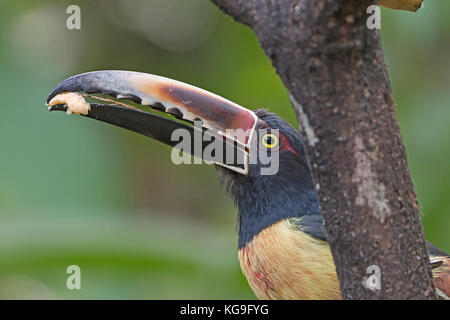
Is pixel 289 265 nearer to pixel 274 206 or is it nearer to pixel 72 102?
pixel 274 206

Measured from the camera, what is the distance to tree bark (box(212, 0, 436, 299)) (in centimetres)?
125

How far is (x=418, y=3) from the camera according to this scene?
158 cm

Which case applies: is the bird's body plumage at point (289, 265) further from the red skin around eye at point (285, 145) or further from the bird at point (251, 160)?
the red skin around eye at point (285, 145)

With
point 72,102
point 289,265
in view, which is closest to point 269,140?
point 289,265

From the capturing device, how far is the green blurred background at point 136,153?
125 inches

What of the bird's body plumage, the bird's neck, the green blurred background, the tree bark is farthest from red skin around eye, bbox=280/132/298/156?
the tree bark

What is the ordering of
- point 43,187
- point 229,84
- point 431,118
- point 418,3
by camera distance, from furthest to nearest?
1. point 229,84
2. point 43,187
3. point 431,118
4. point 418,3

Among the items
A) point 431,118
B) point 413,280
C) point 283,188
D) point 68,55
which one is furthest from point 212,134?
point 68,55

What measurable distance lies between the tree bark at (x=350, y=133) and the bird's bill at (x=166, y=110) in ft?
2.51

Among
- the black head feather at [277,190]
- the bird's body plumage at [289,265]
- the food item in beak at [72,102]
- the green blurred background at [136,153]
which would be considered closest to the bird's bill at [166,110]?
the food item in beak at [72,102]

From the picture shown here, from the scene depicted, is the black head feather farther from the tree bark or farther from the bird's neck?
the tree bark

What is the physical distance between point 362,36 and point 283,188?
1.32 meters

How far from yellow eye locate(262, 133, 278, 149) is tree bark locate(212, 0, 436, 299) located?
1.10 metres
